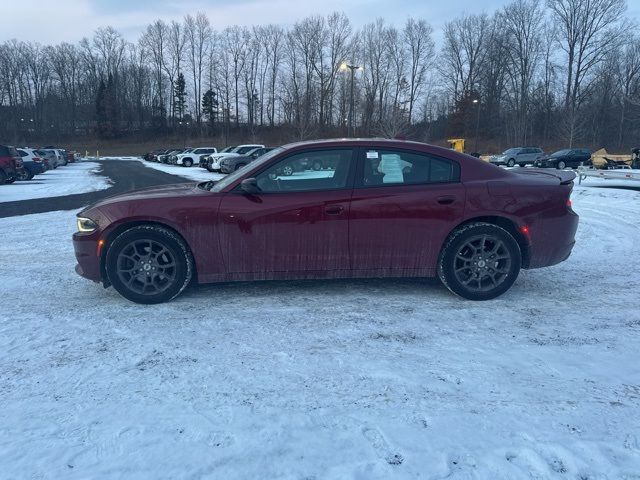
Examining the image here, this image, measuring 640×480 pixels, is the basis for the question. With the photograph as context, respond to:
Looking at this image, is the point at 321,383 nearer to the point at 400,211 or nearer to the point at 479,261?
the point at 400,211

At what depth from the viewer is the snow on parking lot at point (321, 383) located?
2338 mm

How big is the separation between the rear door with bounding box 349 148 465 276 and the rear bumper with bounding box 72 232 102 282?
2.36 metres

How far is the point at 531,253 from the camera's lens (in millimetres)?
4762

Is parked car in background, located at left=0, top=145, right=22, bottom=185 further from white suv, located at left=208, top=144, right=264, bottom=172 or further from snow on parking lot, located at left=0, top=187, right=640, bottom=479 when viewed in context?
snow on parking lot, located at left=0, top=187, right=640, bottom=479

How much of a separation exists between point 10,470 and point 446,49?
3431 inches

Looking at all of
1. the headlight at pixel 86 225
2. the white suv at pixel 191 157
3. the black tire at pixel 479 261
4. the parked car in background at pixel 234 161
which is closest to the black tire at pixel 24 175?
the parked car in background at pixel 234 161

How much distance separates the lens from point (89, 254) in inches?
177

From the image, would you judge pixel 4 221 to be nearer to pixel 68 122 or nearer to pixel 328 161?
pixel 328 161

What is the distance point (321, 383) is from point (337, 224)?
1786 mm

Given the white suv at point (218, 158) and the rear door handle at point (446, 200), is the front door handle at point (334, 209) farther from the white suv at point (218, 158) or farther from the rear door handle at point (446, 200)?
the white suv at point (218, 158)

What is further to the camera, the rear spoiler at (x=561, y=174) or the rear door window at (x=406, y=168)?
the rear spoiler at (x=561, y=174)

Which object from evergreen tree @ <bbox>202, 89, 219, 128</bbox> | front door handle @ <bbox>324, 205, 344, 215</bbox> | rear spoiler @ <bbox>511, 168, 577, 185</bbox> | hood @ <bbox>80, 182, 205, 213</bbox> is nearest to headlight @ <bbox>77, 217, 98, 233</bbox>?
hood @ <bbox>80, 182, 205, 213</bbox>

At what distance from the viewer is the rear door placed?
178 inches

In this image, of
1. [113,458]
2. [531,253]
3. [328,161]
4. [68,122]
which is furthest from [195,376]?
[68,122]
